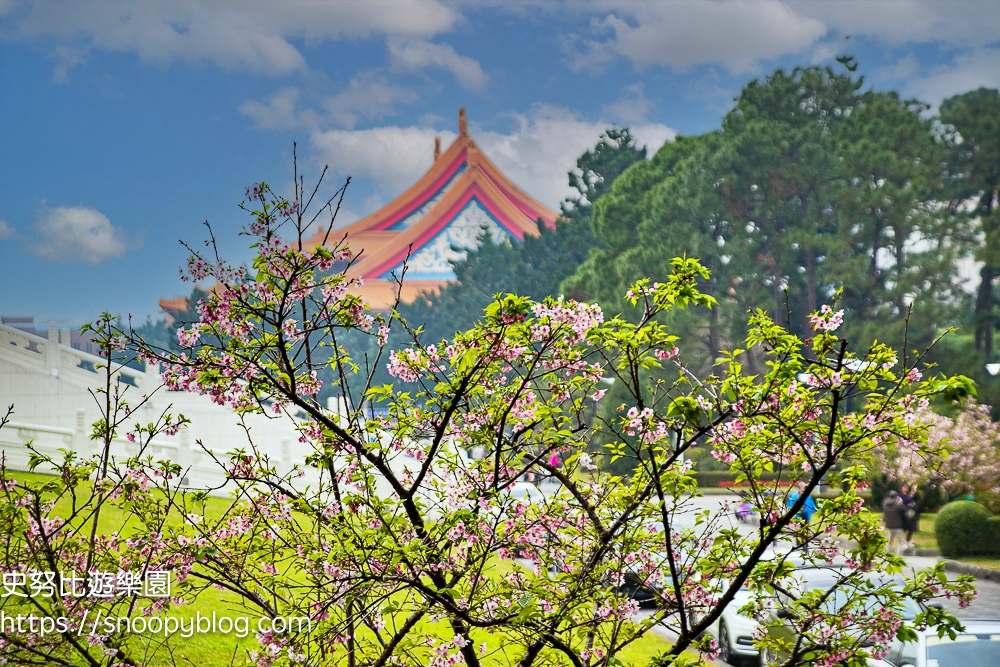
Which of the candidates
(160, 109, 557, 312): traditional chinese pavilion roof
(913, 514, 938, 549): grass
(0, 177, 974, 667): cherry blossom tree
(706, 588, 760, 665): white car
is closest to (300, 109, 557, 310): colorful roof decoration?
(160, 109, 557, 312): traditional chinese pavilion roof

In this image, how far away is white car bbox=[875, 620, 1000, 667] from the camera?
6.01 m

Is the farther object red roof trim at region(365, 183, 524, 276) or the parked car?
red roof trim at region(365, 183, 524, 276)

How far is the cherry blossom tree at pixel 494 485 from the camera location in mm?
3406

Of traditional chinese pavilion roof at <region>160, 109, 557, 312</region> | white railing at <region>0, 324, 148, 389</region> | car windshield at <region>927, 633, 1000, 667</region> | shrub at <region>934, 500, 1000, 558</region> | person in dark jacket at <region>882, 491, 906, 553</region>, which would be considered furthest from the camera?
traditional chinese pavilion roof at <region>160, 109, 557, 312</region>

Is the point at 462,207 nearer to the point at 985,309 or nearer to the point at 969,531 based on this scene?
the point at 985,309

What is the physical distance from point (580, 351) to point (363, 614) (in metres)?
1.28

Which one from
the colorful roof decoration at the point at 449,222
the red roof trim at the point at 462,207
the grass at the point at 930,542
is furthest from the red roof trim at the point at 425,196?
the grass at the point at 930,542

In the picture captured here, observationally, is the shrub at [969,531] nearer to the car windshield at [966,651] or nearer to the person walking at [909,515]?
the person walking at [909,515]

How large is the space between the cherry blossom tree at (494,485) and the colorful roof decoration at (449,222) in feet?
108

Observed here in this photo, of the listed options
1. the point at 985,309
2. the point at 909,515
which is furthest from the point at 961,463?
the point at 985,309

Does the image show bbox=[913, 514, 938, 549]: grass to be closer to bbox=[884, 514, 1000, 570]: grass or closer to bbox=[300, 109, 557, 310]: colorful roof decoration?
bbox=[884, 514, 1000, 570]: grass

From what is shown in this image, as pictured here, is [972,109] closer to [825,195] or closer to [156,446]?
[825,195]

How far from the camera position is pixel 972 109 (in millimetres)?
24078

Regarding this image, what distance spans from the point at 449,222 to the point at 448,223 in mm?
64
